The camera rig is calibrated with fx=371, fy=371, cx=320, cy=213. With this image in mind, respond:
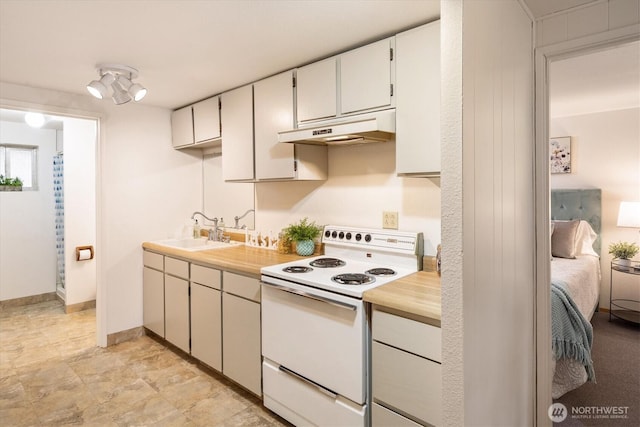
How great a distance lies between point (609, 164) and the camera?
3979 millimetres

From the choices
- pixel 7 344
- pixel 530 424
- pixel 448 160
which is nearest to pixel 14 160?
pixel 7 344

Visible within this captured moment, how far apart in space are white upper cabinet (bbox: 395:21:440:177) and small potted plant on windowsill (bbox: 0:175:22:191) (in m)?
4.61

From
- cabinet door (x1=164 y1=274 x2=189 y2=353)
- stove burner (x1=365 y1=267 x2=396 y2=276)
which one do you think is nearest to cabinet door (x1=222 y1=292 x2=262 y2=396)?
cabinet door (x1=164 y1=274 x2=189 y2=353)

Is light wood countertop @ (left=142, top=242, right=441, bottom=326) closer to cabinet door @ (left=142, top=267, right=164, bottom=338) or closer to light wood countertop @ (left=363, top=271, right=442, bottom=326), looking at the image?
light wood countertop @ (left=363, top=271, right=442, bottom=326)

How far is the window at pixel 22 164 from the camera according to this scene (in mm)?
4449

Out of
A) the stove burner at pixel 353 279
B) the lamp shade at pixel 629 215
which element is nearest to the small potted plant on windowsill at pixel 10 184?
the stove burner at pixel 353 279

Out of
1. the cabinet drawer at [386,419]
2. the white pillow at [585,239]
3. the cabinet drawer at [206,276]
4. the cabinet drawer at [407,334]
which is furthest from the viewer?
the white pillow at [585,239]

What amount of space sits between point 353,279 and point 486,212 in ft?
2.67

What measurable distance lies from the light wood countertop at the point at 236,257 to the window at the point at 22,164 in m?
2.56

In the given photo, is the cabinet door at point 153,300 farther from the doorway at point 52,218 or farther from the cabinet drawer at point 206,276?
the doorway at point 52,218

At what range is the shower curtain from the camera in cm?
438

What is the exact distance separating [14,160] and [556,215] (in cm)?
651

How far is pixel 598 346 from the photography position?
10.6 feet

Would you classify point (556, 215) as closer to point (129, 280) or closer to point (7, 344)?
point (129, 280)
